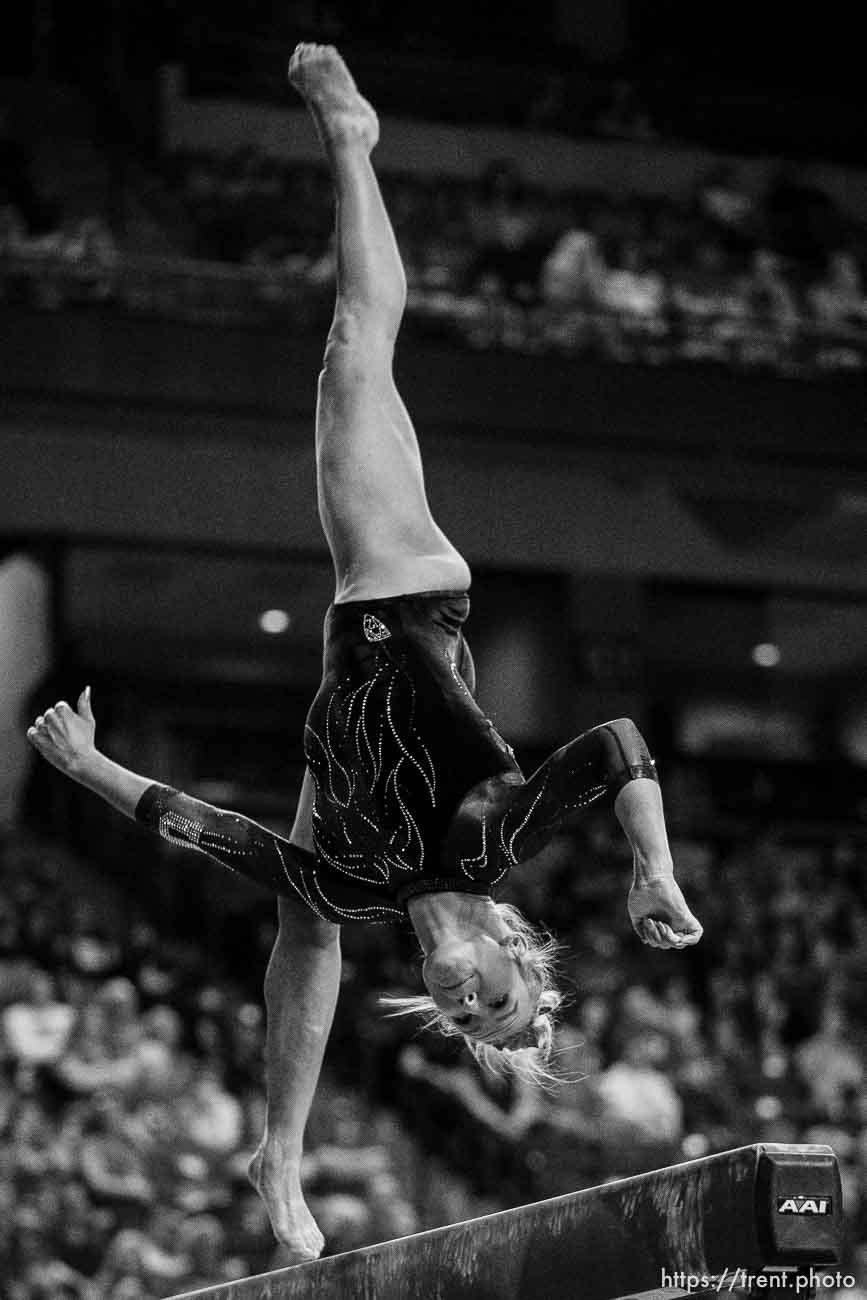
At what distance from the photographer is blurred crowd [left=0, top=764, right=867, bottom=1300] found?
766 centimetres

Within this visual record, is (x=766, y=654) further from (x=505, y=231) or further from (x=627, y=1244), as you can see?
(x=627, y=1244)

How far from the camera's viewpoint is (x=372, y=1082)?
31.4 feet

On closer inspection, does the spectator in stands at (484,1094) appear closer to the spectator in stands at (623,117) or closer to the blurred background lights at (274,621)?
the blurred background lights at (274,621)

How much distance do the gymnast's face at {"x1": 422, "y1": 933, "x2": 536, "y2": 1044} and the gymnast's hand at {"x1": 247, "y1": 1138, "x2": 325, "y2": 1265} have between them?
0.67m

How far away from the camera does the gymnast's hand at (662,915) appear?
3.40 meters

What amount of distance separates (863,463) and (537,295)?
2.51 metres

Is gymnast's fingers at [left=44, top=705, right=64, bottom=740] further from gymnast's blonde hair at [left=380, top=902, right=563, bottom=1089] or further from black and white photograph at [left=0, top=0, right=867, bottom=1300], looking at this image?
gymnast's blonde hair at [left=380, top=902, right=563, bottom=1089]

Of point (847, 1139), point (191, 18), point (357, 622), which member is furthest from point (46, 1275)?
point (191, 18)

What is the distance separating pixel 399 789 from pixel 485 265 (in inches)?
331

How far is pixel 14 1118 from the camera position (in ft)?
26.0

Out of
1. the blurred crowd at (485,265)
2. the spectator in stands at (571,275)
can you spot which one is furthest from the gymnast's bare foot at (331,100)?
the spectator in stands at (571,275)

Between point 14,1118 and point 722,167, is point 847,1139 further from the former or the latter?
point 722,167

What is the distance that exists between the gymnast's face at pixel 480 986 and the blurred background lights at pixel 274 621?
1106 cm

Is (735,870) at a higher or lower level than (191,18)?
lower
